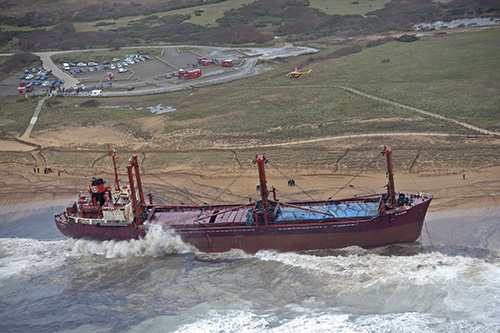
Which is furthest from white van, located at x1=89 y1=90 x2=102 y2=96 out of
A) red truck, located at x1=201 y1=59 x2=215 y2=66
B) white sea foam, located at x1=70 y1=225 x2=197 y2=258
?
white sea foam, located at x1=70 y1=225 x2=197 y2=258

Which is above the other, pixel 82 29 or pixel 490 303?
pixel 82 29

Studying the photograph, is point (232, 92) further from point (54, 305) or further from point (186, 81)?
point (54, 305)

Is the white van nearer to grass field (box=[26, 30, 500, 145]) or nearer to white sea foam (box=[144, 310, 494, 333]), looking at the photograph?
grass field (box=[26, 30, 500, 145])

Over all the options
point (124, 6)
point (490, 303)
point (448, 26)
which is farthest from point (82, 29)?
point (490, 303)

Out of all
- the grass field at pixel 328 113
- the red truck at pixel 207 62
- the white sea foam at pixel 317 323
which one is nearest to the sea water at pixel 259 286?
the white sea foam at pixel 317 323

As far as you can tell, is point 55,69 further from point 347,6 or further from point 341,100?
point 347,6

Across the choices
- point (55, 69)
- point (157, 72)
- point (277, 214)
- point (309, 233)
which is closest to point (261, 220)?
point (277, 214)

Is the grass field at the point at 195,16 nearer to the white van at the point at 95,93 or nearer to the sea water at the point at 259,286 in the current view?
the white van at the point at 95,93
